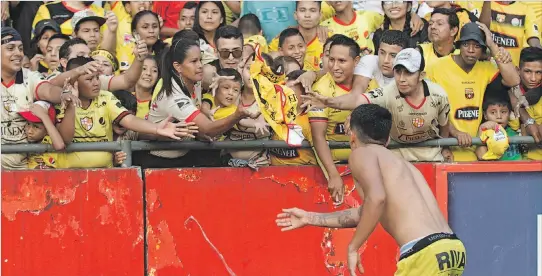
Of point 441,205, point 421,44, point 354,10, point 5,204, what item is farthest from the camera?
point 354,10

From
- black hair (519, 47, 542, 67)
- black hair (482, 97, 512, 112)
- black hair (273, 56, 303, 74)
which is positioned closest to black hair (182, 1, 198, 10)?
black hair (273, 56, 303, 74)

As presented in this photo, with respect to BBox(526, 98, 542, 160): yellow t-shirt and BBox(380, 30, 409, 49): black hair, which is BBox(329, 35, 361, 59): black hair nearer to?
BBox(380, 30, 409, 49): black hair

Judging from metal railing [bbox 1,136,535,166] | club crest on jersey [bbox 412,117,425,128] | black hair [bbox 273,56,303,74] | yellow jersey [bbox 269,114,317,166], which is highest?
A: black hair [bbox 273,56,303,74]

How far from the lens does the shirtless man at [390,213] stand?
7.76 meters

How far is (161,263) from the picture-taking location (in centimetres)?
966

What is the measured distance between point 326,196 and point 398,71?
1.35 metres

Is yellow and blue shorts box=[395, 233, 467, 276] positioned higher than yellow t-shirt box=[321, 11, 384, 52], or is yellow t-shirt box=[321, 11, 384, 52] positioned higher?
yellow t-shirt box=[321, 11, 384, 52]

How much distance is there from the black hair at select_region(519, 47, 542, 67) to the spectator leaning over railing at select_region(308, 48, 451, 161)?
123 cm

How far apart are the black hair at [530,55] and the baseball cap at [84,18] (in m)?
4.57

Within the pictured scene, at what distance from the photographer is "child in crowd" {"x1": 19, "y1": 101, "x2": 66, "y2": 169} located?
30.8 feet

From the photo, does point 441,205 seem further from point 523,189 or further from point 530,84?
point 530,84

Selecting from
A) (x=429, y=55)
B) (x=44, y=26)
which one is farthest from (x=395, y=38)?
(x=44, y=26)

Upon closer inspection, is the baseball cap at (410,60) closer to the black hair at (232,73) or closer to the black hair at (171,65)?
the black hair at (232,73)

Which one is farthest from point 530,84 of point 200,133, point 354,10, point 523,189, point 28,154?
point 28,154
